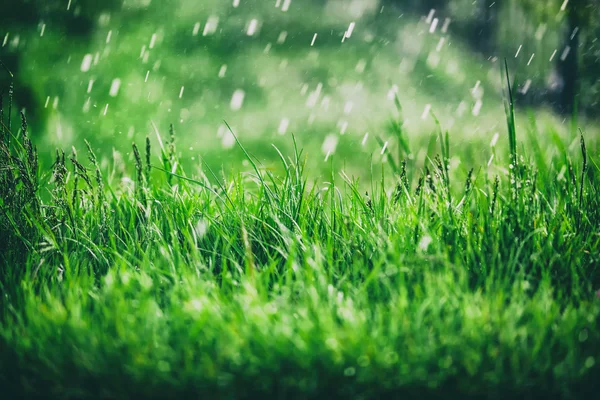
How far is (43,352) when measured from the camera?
143 cm

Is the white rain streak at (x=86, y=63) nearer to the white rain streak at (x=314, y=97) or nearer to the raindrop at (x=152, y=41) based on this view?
the raindrop at (x=152, y=41)

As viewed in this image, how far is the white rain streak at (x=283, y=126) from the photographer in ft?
25.8

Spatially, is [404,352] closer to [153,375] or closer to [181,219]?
[153,375]

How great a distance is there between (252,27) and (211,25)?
47.4 inches

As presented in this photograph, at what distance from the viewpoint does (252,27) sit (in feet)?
32.6

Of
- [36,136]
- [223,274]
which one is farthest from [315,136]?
[223,274]

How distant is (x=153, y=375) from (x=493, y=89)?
38.4ft

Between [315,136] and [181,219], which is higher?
[181,219]

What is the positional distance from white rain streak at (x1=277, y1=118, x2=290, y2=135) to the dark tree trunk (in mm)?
4370

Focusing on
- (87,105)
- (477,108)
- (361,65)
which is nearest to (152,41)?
(87,105)

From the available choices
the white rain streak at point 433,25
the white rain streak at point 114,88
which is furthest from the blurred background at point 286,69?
the white rain streak at point 433,25

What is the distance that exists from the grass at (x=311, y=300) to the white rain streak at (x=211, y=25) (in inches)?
280

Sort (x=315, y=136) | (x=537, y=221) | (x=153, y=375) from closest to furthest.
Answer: (x=153, y=375) < (x=537, y=221) < (x=315, y=136)

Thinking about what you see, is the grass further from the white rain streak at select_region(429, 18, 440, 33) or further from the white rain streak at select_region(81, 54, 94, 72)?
the white rain streak at select_region(429, 18, 440, 33)
